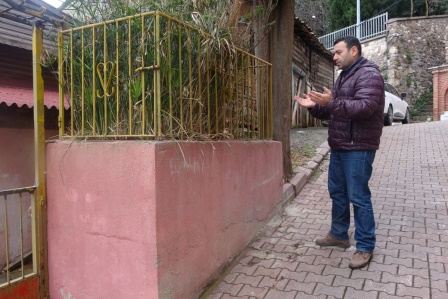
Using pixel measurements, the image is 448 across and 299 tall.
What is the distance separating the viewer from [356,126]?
10.7ft

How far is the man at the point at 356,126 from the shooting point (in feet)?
10.2

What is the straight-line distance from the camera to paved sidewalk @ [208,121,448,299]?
2.93m

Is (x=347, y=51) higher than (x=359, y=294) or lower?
higher

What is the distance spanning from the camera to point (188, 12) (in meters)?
3.04

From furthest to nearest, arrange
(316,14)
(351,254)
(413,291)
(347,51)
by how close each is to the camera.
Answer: (316,14) < (351,254) < (347,51) < (413,291)

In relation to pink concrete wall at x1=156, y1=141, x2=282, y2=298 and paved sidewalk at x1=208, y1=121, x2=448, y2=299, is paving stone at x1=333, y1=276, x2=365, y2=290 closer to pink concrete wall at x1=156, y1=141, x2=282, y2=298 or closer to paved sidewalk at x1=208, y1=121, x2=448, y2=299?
paved sidewalk at x1=208, y1=121, x2=448, y2=299

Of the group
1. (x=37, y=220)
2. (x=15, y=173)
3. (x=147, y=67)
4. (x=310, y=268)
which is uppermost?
(x=147, y=67)

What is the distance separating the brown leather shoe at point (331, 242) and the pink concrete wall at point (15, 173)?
11.2 ft

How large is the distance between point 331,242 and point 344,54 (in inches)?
68.6

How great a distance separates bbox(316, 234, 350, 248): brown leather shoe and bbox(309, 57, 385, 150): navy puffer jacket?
892mm

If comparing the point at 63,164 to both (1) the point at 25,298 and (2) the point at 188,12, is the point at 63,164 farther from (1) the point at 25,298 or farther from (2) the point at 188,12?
(2) the point at 188,12

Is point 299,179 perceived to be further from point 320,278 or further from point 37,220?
point 37,220

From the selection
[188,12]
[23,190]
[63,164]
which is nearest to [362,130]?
[188,12]

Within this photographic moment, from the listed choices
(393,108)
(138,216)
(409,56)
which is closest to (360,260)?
(138,216)
